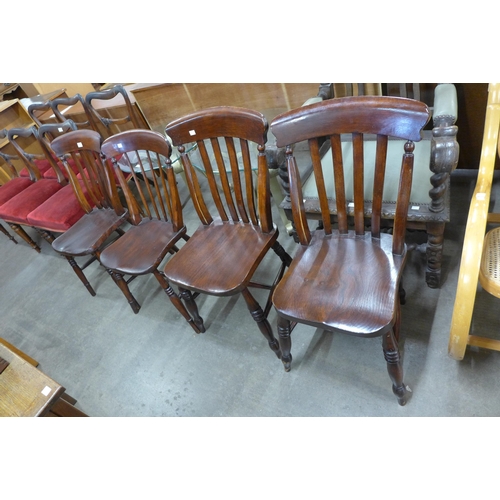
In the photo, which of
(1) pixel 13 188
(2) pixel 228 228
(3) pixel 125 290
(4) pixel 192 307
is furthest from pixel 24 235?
(2) pixel 228 228

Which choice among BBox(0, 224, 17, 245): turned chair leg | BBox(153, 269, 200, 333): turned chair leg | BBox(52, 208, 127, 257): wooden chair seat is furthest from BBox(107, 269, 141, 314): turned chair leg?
BBox(0, 224, 17, 245): turned chair leg

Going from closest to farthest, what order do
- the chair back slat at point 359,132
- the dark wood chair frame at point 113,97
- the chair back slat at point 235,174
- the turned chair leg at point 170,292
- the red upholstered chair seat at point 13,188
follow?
the chair back slat at point 359,132 → the chair back slat at point 235,174 → the turned chair leg at point 170,292 → the dark wood chair frame at point 113,97 → the red upholstered chair seat at point 13,188

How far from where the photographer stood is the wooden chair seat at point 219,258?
4.09 feet

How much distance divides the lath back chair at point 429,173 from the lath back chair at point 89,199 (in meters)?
1.07

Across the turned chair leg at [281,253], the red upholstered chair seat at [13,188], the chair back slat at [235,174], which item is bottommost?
the turned chair leg at [281,253]

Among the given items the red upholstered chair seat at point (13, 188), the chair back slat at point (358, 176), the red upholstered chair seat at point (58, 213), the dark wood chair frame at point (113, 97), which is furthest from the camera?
the red upholstered chair seat at point (13, 188)

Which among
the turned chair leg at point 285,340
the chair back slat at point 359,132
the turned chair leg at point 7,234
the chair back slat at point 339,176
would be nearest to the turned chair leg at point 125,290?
the turned chair leg at point 285,340

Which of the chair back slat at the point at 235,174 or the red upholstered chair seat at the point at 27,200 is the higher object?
the chair back slat at the point at 235,174

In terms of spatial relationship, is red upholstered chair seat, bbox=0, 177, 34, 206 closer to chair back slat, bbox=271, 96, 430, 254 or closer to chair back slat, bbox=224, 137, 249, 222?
chair back slat, bbox=224, 137, 249, 222

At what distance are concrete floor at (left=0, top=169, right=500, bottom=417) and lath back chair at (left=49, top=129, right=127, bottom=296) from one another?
1.27ft

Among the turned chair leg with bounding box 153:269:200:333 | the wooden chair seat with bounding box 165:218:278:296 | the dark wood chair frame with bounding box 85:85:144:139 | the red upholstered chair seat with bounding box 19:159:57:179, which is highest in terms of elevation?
the dark wood chair frame with bounding box 85:85:144:139

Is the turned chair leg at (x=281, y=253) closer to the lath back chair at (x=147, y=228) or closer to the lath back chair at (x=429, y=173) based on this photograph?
the lath back chair at (x=429, y=173)

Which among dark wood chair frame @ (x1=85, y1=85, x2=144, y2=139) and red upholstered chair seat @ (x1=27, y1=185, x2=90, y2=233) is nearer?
red upholstered chair seat @ (x1=27, y1=185, x2=90, y2=233)

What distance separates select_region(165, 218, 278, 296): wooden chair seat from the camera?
1245 mm
